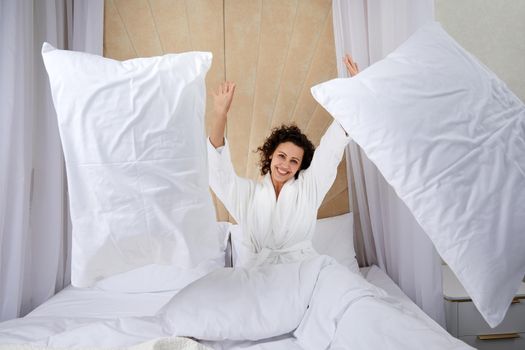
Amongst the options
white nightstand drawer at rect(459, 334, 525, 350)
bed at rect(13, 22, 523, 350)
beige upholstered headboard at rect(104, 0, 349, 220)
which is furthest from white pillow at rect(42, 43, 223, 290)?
white nightstand drawer at rect(459, 334, 525, 350)

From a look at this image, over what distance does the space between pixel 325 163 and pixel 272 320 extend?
93 cm

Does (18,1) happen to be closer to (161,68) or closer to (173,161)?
(161,68)

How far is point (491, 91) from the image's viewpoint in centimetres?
122

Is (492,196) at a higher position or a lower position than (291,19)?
lower

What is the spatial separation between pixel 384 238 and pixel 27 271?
174 centimetres

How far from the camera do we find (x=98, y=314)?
74.7 inches

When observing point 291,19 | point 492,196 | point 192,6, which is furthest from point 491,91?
point 192,6

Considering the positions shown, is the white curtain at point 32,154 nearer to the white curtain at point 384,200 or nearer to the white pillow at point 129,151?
the white pillow at point 129,151

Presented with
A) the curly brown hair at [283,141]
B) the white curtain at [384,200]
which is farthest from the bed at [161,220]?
the curly brown hair at [283,141]

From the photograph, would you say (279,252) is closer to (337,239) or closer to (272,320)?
(337,239)

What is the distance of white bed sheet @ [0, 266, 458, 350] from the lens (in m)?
1.49

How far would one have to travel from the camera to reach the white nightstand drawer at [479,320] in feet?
6.35

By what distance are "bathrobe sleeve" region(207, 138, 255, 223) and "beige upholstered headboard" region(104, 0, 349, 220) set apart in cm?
29

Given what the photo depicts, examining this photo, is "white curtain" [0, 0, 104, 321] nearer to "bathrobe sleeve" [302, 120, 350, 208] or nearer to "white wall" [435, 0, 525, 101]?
"bathrobe sleeve" [302, 120, 350, 208]
